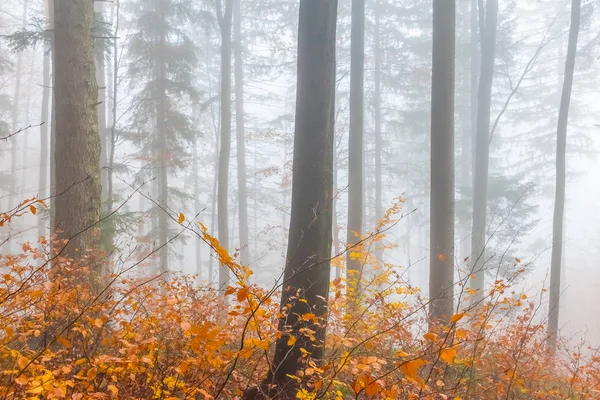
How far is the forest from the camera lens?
3211 millimetres

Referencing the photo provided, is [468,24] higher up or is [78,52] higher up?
[468,24]

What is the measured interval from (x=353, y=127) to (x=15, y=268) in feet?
28.5

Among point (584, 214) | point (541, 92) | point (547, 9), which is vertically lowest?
point (584, 214)

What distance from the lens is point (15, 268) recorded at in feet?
13.8

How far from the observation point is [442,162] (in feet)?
23.1

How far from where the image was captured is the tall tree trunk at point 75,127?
589 centimetres

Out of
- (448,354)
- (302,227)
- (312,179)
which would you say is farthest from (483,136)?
(448,354)

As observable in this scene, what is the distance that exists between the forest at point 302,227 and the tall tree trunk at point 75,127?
2 cm

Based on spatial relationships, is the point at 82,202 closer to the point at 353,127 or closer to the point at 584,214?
the point at 353,127

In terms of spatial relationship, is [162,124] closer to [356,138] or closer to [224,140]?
[224,140]

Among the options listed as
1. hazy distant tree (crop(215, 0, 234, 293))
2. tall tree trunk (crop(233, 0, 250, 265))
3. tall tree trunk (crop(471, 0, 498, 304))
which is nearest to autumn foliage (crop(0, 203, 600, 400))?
hazy distant tree (crop(215, 0, 234, 293))

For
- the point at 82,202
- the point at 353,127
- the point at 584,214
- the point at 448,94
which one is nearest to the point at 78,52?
the point at 82,202

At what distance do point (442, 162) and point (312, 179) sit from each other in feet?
11.8

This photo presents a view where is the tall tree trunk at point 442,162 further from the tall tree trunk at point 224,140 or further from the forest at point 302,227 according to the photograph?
the tall tree trunk at point 224,140
